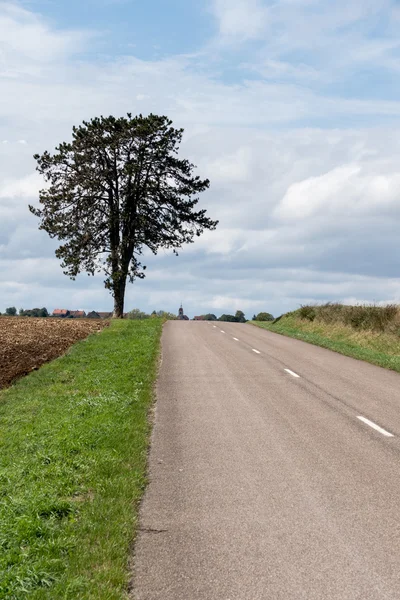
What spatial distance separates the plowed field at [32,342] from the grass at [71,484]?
4.25m

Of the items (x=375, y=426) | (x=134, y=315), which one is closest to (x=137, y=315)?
(x=134, y=315)

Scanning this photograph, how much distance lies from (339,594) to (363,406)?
29.5 ft

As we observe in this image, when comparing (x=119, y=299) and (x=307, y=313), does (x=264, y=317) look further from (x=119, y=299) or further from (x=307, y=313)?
(x=119, y=299)

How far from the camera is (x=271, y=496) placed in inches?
302

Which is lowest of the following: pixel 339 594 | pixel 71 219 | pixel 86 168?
pixel 339 594

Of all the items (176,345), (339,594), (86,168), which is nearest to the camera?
(339,594)

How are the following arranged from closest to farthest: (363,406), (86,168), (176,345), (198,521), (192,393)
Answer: (198,521) < (363,406) < (192,393) < (176,345) < (86,168)

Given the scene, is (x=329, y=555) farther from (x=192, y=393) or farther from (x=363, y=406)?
(x=192, y=393)

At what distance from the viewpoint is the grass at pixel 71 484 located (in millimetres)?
5434

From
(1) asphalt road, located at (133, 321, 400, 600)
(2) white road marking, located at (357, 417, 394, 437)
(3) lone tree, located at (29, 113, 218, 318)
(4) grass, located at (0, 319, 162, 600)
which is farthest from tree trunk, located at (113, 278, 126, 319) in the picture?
(2) white road marking, located at (357, 417, 394, 437)

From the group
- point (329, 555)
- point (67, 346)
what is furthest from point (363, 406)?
point (67, 346)

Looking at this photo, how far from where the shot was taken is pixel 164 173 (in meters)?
48.9

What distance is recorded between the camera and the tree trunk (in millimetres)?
48400

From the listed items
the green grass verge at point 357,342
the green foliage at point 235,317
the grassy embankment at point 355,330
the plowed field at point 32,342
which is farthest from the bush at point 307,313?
the green foliage at point 235,317
